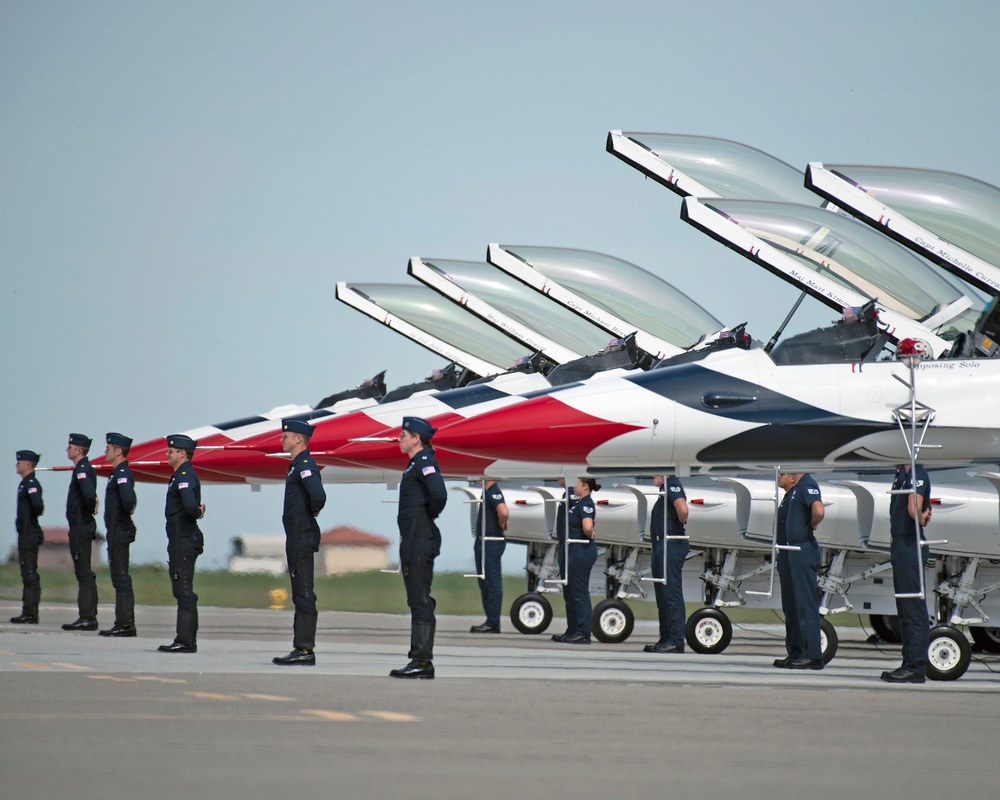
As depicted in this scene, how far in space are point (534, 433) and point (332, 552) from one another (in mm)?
7155

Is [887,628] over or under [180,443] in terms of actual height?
under

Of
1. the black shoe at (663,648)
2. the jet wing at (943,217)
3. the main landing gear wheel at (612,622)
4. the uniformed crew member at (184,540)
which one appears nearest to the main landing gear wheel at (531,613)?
the main landing gear wheel at (612,622)

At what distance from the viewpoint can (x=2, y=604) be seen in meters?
17.6

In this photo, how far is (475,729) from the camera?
541cm

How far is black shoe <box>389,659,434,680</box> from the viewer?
7.68 meters

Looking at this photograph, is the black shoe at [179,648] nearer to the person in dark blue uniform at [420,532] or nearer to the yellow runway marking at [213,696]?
the person in dark blue uniform at [420,532]

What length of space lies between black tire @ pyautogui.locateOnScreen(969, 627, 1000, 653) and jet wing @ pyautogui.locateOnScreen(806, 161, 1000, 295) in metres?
4.56

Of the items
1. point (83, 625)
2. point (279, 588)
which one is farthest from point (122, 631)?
point (279, 588)

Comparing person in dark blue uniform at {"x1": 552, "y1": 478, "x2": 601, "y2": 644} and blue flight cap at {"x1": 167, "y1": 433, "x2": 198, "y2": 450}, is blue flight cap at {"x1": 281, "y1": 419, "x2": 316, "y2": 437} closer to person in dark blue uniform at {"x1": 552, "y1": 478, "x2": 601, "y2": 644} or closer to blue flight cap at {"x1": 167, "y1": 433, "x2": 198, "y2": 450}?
blue flight cap at {"x1": 167, "y1": 433, "x2": 198, "y2": 450}

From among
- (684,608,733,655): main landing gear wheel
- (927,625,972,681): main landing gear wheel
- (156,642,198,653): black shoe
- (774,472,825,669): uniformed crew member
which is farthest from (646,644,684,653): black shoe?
(156,642,198,653): black shoe

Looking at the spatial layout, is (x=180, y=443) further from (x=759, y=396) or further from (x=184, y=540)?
(x=759, y=396)

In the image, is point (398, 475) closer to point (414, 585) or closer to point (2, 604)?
point (414, 585)

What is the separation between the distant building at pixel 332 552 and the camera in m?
16.2

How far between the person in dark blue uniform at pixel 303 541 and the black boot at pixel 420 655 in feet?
3.62
